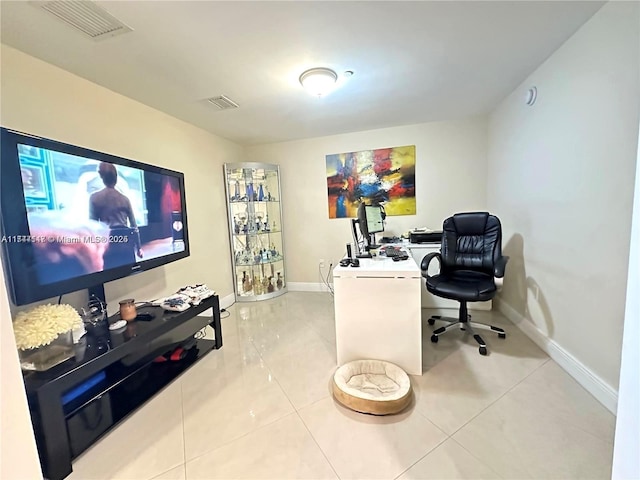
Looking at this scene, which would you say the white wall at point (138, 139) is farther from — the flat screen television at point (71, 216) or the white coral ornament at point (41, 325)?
the white coral ornament at point (41, 325)

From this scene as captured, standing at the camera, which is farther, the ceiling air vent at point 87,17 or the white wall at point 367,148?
the white wall at point 367,148

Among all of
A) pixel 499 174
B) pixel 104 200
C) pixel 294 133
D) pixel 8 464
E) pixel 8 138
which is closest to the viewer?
pixel 8 464

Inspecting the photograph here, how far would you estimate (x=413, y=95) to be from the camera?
8.60ft

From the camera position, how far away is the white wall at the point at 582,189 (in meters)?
1.47

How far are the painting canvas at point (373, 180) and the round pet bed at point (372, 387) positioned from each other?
2.32 metres

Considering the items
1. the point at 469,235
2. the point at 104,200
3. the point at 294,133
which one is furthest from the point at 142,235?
the point at 469,235

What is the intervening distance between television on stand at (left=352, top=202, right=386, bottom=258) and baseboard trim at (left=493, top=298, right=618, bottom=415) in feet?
4.99

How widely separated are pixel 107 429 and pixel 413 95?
3420 millimetres

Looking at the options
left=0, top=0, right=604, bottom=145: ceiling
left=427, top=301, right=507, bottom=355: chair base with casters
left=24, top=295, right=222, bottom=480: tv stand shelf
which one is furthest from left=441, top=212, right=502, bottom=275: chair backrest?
left=24, top=295, right=222, bottom=480: tv stand shelf

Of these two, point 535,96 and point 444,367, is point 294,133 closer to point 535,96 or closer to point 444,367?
point 535,96

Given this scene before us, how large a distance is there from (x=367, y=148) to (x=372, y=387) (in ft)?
9.81

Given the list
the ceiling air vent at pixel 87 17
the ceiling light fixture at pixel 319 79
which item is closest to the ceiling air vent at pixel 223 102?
the ceiling light fixture at pixel 319 79

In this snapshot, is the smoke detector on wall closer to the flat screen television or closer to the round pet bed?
the round pet bed

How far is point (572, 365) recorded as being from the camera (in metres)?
1.86
